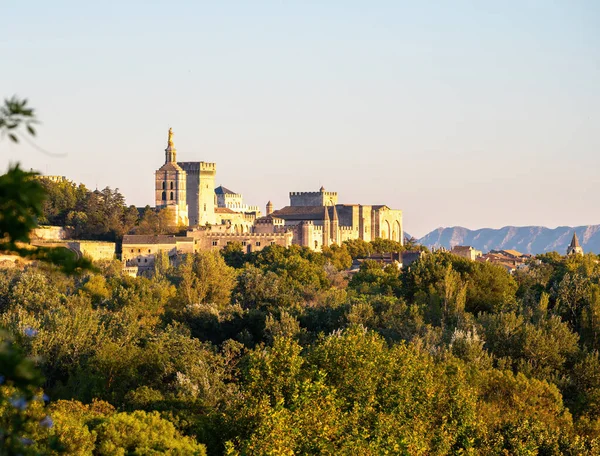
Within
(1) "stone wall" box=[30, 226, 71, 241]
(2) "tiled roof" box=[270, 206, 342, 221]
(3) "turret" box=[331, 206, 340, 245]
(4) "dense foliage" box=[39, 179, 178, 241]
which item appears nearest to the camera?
(1) "stone wall" box=[30, 226, 71, 241]

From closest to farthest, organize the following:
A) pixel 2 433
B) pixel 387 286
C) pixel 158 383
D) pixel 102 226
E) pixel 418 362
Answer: pixel 2 433
pixel 418 362
pixel 158 383
pixel 387 286
pixel 102 226

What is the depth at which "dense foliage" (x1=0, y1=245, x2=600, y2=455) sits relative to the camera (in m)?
23.0

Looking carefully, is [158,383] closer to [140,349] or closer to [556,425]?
[140,349]

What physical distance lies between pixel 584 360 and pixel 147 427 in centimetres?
1692

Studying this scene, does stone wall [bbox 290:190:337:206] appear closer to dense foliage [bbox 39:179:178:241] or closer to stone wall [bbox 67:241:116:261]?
dense foliage [bbox 39:179:178:241]

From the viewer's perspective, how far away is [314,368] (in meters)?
26.9

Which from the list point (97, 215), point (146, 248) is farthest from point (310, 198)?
point (146, 248)

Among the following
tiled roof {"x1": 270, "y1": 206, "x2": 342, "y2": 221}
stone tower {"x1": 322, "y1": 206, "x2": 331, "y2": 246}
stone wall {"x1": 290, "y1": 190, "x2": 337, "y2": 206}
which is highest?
stone wall {"x1": 290, "y1": 190, "x2": 337, "y2": 206}

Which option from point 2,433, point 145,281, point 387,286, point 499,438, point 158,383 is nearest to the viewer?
point 2,433

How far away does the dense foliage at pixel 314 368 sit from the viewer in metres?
23.0

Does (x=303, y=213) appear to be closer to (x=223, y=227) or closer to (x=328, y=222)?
(x=328, y=222)

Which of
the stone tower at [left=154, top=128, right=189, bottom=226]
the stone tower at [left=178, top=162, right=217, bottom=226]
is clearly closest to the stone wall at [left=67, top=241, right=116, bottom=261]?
the stone tower at [left=154, top=128, right=189, bottom=226]

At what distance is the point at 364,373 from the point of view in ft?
88.0

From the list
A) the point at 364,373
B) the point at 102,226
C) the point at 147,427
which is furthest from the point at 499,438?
the point at 102,226
